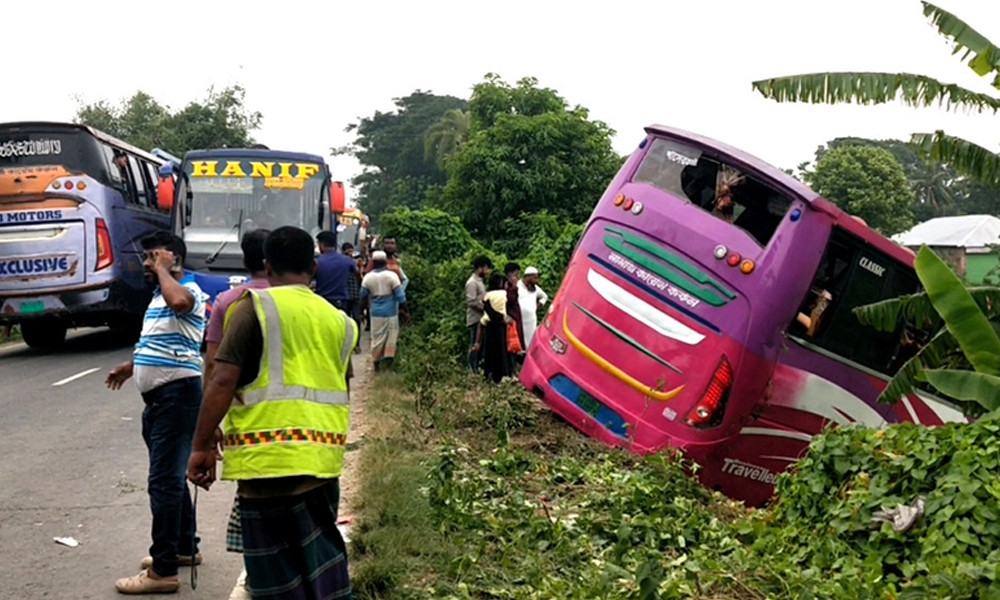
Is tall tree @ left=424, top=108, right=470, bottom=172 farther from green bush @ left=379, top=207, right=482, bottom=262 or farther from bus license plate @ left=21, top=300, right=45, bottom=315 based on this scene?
bus license plate @ left=21, top=300, right=45, bottom=315

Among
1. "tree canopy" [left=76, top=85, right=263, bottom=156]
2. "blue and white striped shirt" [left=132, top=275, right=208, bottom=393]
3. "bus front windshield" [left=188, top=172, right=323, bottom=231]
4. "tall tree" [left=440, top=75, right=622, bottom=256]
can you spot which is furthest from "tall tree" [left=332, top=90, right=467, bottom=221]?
"blue and white striped shirt" [left=132, top=275, right=208, bottom=393]

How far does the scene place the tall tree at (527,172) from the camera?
24078mm

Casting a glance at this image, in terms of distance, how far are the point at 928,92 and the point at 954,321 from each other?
8.48 feet

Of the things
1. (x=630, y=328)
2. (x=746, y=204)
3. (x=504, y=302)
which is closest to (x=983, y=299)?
(x=746, y=204)

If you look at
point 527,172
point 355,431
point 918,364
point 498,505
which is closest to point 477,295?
point 355,431

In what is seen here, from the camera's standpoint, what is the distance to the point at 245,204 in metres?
16.5

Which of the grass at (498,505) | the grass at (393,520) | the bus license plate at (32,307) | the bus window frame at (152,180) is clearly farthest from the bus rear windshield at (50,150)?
the grass at (393,520)

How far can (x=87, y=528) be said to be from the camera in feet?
21.3

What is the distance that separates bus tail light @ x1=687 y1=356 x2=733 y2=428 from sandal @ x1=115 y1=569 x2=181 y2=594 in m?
4.39

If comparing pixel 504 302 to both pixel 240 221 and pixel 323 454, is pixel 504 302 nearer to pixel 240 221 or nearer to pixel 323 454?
pixel 240 221

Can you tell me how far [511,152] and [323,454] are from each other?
20.9 metres

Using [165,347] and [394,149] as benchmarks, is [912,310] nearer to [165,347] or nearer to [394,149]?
[165,347]

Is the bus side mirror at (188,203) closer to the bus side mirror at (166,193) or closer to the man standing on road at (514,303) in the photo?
the bus side mirror at (166,193)

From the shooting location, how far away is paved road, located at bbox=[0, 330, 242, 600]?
5.58m
